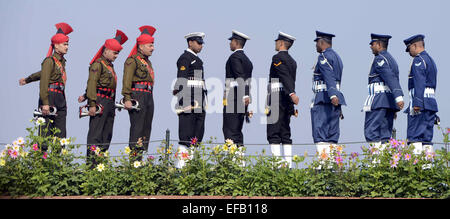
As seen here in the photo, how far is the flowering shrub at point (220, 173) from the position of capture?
36.5 ft

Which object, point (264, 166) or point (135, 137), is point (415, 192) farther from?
point (135, 137)

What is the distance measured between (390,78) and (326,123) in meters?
1.52

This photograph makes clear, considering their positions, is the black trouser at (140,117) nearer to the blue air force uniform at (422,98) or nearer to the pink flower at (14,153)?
the pink flower at (14,153)

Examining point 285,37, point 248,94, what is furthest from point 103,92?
point 285,37

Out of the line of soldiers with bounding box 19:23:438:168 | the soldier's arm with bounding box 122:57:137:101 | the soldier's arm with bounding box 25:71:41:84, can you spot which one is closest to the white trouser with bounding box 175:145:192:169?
the line of soldiers with bounding box 19:23:438:168

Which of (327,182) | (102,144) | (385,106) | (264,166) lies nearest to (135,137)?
(102,144)

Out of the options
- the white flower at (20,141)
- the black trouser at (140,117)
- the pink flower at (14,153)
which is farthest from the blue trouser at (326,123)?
the pink flower at (14,153)

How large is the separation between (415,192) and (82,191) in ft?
19.6

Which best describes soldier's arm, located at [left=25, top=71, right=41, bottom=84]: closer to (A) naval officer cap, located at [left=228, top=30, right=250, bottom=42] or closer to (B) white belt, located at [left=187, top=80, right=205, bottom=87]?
(B) white belt, located at [left=187, top=80, right=205, bottom=87]

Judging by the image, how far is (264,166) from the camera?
37.9ft

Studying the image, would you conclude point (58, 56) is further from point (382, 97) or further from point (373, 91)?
point (382, 97)

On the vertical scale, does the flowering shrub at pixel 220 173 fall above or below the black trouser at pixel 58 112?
below

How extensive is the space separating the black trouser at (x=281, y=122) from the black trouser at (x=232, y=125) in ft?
1.92

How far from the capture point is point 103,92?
43.4 feet
